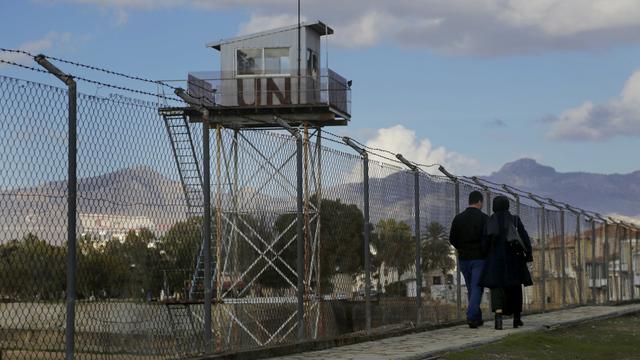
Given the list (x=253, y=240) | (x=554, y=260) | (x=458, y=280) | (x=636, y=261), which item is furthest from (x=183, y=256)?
(x=636, y=261)

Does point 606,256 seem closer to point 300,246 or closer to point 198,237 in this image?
point 300,246

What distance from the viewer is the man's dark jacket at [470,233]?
17.2 metres

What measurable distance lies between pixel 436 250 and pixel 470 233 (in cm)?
188

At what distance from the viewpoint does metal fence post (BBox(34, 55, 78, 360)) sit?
30.9 feet

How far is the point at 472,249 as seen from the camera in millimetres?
17281

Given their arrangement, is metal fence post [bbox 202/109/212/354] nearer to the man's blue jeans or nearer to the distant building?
the distant building

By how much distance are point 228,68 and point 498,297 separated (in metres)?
22.1

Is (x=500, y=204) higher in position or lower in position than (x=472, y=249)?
higher

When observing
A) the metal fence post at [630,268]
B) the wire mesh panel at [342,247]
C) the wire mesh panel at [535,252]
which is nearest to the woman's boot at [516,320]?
the wire mesh panel at [342,247]

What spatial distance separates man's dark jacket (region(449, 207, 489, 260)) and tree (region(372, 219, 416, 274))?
2.16 feet

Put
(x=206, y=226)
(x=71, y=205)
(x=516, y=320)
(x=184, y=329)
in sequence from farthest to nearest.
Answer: (x=516, y=320) → (x=206, y=226) → (x=184, y=329) → (x=71, y=205)

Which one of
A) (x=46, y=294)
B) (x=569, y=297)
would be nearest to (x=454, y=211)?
(x=569, y=297)

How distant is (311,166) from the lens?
637 inches

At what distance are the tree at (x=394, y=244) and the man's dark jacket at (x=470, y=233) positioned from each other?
659 millimetres
